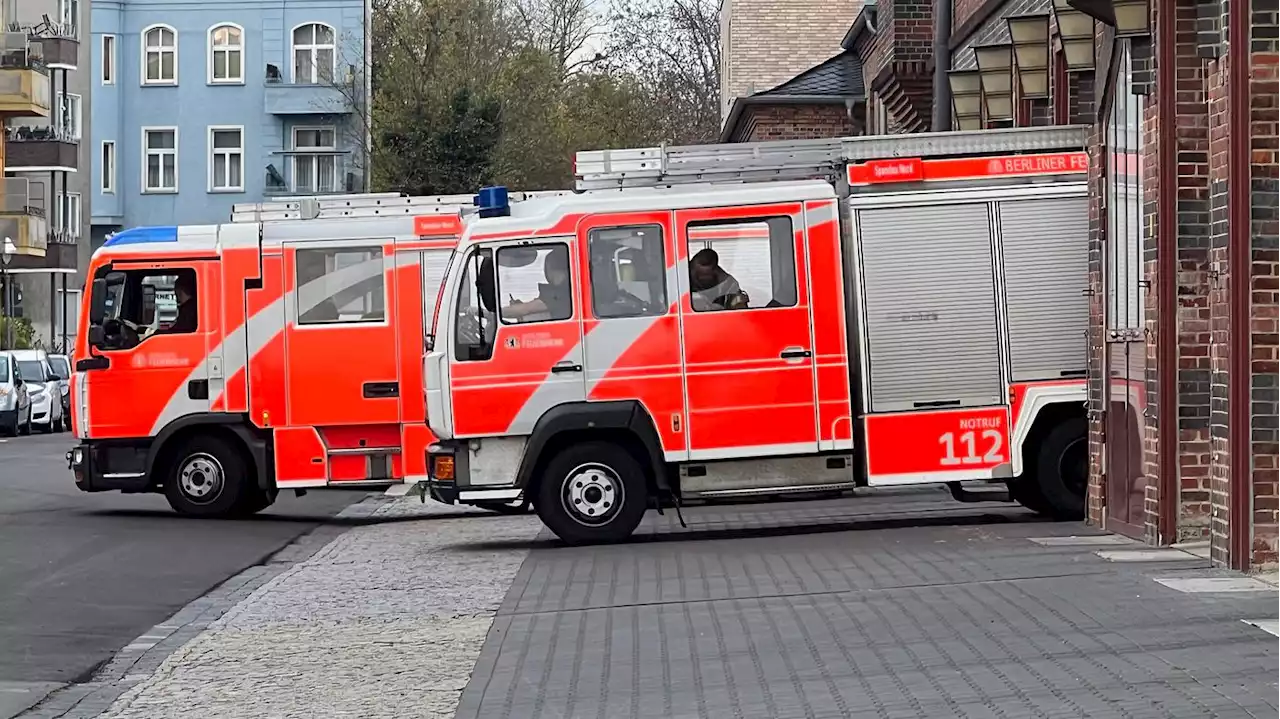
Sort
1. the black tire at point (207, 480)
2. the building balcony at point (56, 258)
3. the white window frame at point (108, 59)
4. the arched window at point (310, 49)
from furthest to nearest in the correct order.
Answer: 1. the white window frame at point (108, 59)
2. the arched window at point (310, 49)
3. the building balcony at point (56, 258)
4. the black tire at point (207, 480)

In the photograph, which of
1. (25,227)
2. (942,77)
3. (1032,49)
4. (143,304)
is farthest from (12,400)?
(1032,49)

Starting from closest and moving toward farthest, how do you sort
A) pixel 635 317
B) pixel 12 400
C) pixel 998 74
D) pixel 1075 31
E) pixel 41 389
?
pixel 635 317 < pixel 1075 31 < pixel 998 74 < pixel 12 400 < pixel 41 389

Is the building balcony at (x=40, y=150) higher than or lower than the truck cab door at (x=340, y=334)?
higher

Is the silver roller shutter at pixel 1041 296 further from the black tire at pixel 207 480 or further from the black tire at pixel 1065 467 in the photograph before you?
the black tire at pixel 207 480

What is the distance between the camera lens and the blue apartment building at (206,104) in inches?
2564

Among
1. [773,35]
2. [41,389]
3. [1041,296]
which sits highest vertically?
[773,35]

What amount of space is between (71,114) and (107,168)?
6.79ft

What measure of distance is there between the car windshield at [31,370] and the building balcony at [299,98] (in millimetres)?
20112

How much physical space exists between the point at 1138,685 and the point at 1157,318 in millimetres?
5459

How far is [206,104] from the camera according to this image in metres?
65.8

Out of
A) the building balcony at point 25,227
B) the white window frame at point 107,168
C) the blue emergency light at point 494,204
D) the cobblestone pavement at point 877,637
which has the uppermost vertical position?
the white window frame at point 107,168

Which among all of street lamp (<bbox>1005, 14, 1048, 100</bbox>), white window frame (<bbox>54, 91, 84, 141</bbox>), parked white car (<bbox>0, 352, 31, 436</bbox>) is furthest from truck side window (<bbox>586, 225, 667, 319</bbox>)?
white window frame (<bbox>54, 91, 84, 141</bbox>)

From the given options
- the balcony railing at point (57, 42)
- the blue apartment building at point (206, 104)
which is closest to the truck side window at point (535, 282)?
the blue apartment building at point (206, 104)

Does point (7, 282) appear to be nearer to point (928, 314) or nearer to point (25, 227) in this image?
point (25, 227)
